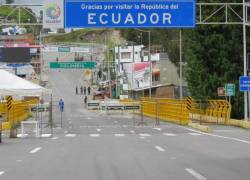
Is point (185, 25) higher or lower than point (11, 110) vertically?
higher

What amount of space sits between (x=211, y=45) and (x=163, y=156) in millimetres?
33993

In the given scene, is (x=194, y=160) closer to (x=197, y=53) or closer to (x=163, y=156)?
(x=163, y=156)

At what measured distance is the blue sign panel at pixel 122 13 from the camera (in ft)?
116

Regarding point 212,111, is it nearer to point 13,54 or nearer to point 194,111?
point 194,111

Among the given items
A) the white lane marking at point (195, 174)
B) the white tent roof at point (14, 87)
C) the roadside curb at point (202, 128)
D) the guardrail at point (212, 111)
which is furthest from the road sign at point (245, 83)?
the white lane marking at point (195, 174)

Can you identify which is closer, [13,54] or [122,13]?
[122,13]

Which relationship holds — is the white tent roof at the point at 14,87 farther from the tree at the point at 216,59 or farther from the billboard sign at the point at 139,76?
the billboard sign at the point at 139,76

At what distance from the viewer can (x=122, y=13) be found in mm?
35375

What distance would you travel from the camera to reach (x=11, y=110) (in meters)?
48.6

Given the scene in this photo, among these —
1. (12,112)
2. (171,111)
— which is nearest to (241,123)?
(171,111)

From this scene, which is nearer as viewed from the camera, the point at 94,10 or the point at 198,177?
the point at 198,177

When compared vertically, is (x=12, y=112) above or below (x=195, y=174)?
above

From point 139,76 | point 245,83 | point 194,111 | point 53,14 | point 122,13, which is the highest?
point 53,14

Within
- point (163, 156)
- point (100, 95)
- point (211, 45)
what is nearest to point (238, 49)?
point (211, 45)
